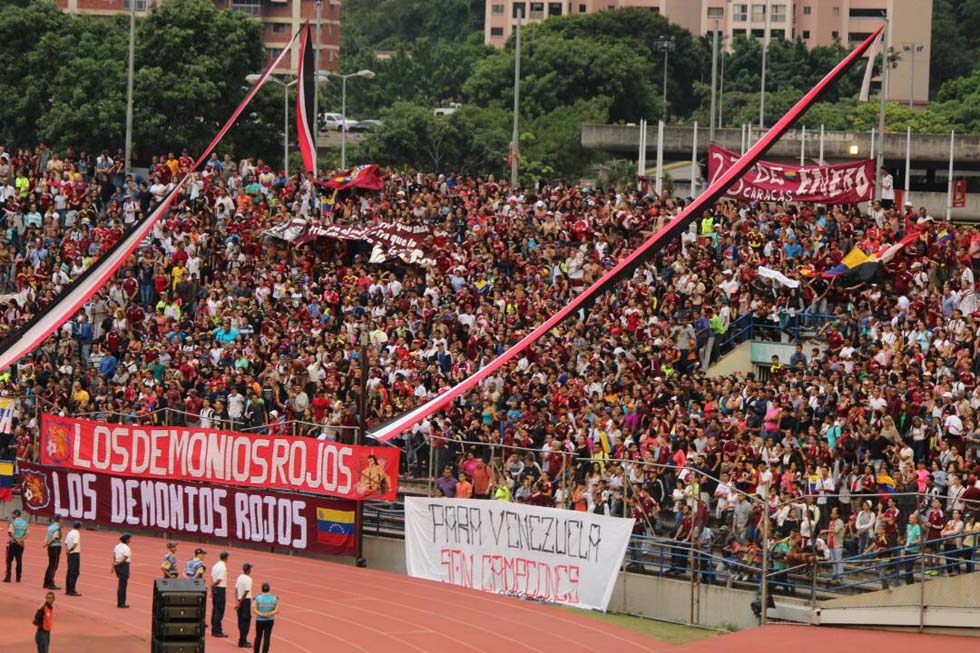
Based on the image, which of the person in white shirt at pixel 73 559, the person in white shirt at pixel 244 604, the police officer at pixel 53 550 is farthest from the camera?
the police officer at pixel 53 550

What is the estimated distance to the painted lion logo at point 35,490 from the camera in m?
32.9

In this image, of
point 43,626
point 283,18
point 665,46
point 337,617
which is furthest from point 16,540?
point 283,18

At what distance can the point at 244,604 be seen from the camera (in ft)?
78.1

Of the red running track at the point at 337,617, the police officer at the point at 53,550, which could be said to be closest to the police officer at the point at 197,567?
the red running track at the point at 337,617

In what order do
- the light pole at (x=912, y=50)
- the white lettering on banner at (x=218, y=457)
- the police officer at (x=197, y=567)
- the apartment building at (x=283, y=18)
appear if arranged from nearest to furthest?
the police officer at (x=197, y=567), the white lettering on banner at (x=218, y=457), the light pole at (x=912, y=50), the apartment building at (x=283, y=18)

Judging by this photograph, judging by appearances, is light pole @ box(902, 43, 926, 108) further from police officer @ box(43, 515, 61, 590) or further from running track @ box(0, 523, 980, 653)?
police officer @ box(43, 515, 61, 590)

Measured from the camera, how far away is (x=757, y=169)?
34719 mm

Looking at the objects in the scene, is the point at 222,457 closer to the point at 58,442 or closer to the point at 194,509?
the point at 194,509

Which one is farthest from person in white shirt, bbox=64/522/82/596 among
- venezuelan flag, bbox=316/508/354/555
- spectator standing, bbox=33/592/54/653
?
venezuelan flag, bbox=316/508/354/555

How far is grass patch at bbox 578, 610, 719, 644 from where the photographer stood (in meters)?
24.5

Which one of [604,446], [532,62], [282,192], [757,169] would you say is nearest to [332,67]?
[532,62]

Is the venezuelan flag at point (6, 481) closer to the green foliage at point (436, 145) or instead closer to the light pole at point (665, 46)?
the green foliage at point (436, 145)

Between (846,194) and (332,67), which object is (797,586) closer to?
(846,194)

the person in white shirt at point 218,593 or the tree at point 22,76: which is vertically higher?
the tree at point 22,76
